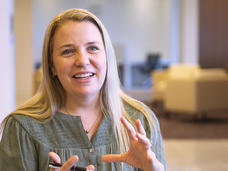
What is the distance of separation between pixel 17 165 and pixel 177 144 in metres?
3.42

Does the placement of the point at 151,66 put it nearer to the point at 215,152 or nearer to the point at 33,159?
the point at 215,152

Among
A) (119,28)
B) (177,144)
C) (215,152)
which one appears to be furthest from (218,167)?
(119,28)

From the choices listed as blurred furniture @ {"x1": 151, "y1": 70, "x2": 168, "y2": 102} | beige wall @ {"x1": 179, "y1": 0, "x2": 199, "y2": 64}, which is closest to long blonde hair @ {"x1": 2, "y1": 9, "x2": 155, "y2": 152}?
blurred furniture @ {"x1": 151, "y1": 70, "x2": 168, "y2": 102}

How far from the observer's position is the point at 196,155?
388 centimetres

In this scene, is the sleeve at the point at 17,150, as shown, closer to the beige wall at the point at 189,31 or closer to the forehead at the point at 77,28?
the forehead at the point at 77,28

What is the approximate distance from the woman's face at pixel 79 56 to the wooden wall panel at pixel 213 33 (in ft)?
20.8

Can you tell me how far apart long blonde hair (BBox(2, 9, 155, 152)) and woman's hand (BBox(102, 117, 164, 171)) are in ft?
0.62

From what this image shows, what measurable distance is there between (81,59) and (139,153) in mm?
364

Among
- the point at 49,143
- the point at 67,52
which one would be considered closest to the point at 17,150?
the point at 49,143

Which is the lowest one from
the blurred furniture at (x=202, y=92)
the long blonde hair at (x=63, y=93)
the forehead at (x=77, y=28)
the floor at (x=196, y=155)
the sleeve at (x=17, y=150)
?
the floor at (x=196, y=155)

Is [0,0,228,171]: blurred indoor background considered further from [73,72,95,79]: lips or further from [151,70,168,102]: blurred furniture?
[73,72,95,79]: lips

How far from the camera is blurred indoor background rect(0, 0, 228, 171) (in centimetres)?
382

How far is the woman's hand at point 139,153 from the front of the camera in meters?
1.01

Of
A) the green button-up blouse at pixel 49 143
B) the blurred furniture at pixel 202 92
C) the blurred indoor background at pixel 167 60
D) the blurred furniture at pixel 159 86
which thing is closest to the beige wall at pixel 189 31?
the blurred indoor background at pixel 167 60
